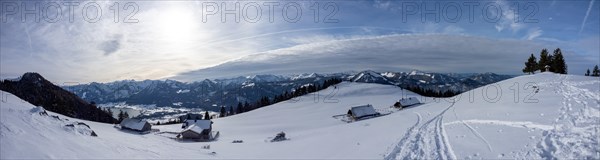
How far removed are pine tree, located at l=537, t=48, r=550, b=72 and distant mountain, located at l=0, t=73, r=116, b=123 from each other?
184 meters

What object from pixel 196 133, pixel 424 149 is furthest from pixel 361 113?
pixel 424 149

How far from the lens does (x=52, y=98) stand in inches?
6471

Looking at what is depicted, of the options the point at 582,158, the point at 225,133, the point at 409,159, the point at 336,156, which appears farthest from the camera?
the point at 225,133

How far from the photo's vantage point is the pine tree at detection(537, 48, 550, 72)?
10069 centimetres

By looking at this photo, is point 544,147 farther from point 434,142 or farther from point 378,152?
point 378,152

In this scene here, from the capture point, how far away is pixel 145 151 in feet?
77.3

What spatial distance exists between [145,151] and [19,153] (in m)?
10.1

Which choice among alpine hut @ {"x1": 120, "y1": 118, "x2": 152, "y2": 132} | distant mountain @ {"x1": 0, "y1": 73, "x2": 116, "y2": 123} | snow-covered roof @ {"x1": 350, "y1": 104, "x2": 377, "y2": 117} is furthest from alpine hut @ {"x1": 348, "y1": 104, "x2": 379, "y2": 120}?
distant mountain @ {"x1": 0, "y1": 73, "x2": 116, "y2": 123}

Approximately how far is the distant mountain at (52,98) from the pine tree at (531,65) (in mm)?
183224

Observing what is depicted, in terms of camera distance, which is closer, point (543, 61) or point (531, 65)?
point (543, 61)

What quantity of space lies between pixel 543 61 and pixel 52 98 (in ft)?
695

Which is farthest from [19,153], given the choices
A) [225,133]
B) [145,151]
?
[225,133]

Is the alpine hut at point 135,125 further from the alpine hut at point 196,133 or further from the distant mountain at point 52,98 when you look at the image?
the distant mountain at point 52,98

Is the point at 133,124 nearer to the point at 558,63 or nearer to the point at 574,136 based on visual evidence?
the point at 574,136
